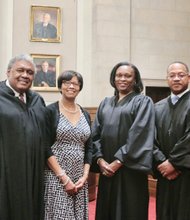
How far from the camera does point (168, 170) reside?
3.71 m

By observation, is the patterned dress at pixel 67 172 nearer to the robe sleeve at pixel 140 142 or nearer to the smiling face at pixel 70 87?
the smiling face at pixel 70 87

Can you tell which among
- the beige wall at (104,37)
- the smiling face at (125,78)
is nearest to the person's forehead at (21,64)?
the smiling face at (125,78)

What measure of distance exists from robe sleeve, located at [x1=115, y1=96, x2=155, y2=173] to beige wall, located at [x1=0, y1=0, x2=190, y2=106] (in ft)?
20.4

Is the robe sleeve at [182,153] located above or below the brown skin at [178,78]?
below

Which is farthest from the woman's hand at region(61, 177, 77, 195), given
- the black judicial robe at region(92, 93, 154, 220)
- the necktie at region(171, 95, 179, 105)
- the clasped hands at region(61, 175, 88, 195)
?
the necktie at region(171, 95, 179, 105)

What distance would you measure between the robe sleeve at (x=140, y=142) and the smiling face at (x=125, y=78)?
0.19 m

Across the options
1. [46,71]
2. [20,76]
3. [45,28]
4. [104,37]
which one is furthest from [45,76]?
[20,76]

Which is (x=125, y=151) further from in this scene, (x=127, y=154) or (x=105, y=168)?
(x=105, y=168)

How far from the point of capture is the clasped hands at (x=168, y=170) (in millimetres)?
3705

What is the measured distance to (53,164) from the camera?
355cm

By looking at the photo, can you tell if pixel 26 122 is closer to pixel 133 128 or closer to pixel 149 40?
pixel 133 128

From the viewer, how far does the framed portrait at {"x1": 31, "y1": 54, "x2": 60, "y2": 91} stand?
9789mm

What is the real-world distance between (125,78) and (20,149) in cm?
132

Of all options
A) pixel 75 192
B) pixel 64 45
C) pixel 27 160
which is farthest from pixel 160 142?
pixel 64 45
